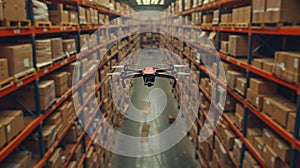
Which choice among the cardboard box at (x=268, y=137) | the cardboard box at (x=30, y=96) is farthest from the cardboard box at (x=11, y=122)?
the cardboard box at (x=268, y=137)

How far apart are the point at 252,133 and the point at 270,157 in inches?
27.2

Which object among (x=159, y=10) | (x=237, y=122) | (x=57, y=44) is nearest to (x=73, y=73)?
(x=57, y=44)

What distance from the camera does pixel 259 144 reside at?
4.04 m

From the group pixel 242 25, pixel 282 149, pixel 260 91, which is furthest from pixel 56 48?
pixel 282 149

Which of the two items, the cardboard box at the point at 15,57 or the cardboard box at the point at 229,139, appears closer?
the cardboard box at the point at 15,57

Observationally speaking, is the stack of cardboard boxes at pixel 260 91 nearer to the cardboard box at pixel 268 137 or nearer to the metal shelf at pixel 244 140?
the cardboard box at pixel 268 137

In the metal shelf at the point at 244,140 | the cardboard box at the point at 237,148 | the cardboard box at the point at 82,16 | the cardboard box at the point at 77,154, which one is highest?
the cardboard box at the point at 82,16

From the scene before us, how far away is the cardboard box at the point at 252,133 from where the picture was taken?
14.1ft

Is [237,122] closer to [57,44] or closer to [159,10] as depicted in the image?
[57,44]

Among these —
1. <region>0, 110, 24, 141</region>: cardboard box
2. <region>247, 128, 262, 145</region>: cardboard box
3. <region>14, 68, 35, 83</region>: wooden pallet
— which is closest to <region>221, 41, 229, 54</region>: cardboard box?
<region>247, 128, 262, 145</region>: cardboard box

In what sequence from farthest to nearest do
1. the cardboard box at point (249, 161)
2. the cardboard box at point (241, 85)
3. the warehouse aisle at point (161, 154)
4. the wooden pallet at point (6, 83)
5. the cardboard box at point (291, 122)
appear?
the warehouse aisle at point (161, 154) → the cardboard box at point (241, 85) → the cardboard box at point (249, 161) → the cardboard box at point (291, 122) → the wooden pallet at point (6, 83)

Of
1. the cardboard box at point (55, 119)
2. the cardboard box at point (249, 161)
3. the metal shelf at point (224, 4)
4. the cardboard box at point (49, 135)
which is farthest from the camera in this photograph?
the metal shelf at point (224, 4)

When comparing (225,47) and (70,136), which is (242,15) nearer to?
(225,47)

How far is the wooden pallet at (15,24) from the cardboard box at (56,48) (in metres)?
1.03
